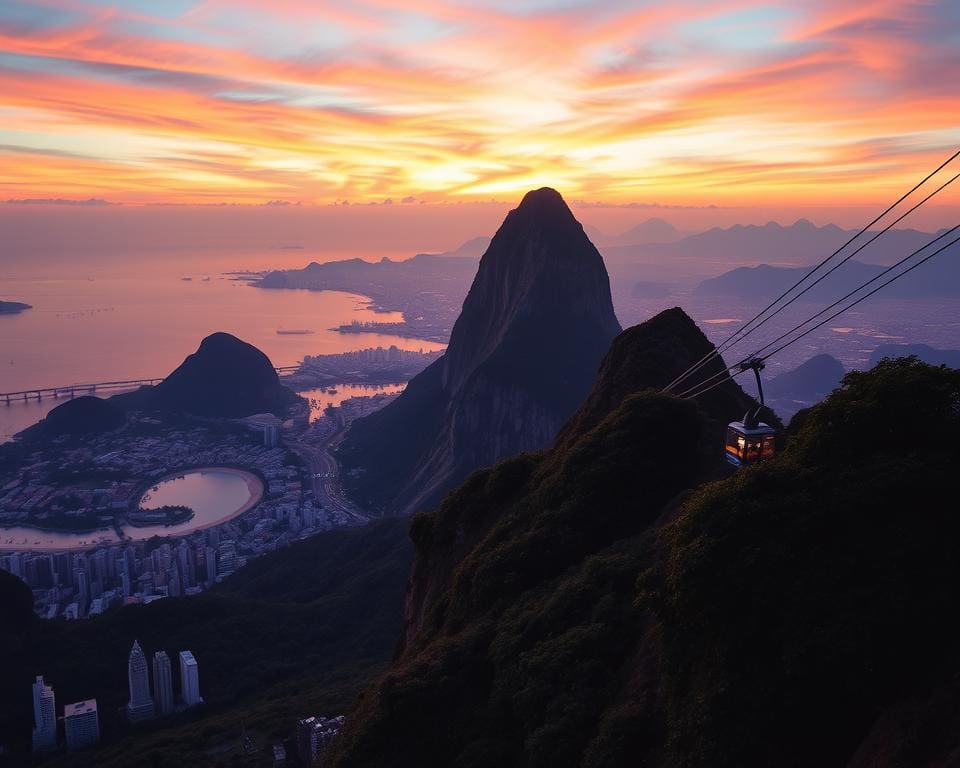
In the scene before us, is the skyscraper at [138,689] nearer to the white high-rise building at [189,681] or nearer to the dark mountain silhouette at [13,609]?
the white high-rise building at [189,681]

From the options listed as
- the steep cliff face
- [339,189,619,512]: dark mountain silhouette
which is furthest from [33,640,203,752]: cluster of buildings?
[339,189,619,512]: dark mountain silhouette

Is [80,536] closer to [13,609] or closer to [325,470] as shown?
[325,470]

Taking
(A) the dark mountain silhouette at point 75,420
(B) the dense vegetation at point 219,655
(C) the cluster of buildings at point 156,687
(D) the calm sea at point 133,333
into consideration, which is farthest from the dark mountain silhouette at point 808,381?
Result: (A) the dark mountain silhouette at point 75,420

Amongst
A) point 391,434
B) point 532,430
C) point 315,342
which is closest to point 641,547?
point 532,430

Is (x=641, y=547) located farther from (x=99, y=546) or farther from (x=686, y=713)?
(x=99, y=546)

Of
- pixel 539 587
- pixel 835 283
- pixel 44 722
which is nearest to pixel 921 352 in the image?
pixel 835 283

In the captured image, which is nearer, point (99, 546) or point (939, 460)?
point (939, 460)

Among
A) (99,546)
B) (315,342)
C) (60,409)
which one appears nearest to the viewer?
(99,546)

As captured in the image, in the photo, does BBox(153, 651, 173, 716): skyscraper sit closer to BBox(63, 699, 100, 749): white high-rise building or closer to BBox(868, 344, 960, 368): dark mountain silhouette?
BBox(63, 699, 100, 749): white high-rise building
